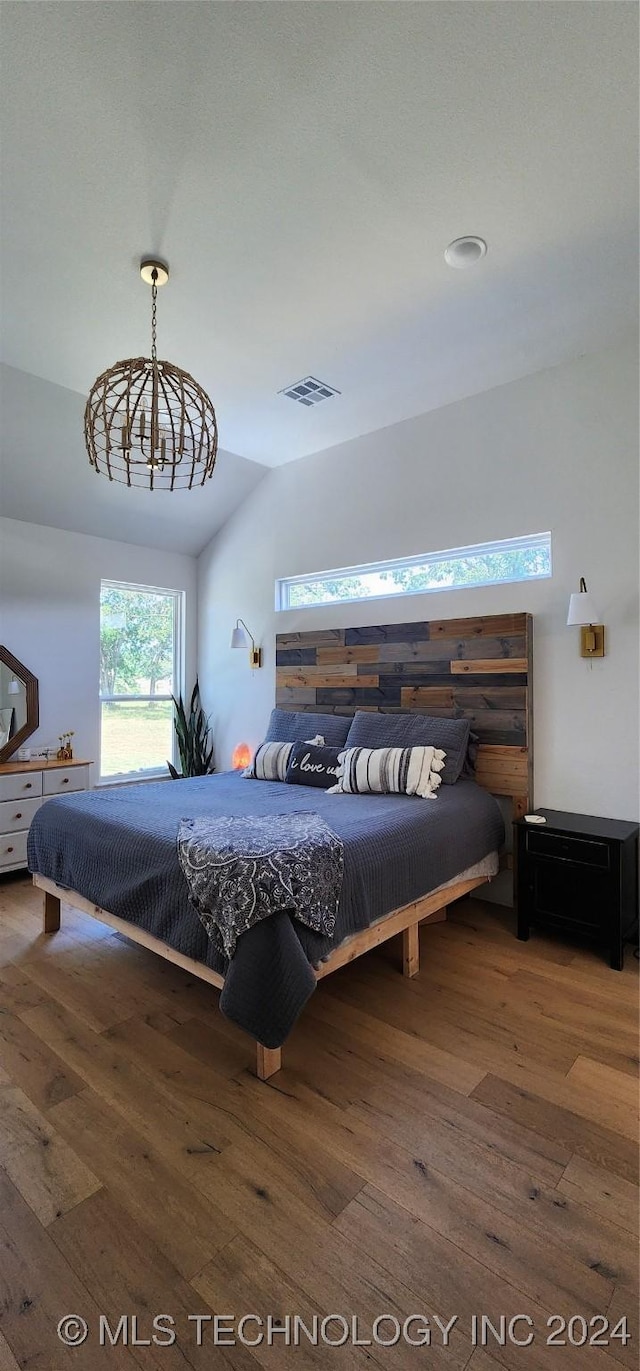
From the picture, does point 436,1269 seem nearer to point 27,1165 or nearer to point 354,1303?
point 354,1303

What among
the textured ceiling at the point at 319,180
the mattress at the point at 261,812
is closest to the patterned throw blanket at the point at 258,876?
the mattress at the point at 261,812

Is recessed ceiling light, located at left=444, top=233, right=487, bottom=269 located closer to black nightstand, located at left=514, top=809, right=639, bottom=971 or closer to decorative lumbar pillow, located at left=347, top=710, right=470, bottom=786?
decorative lumbar pillow, located at left=347, top=710, right=470, bottom=786

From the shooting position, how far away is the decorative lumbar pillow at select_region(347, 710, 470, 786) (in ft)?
10.3

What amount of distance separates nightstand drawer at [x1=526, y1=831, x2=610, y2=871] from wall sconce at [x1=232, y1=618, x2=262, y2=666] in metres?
2.63

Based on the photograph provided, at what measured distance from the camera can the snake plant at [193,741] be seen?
16.6ft

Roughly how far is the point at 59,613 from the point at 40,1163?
11.7 feet

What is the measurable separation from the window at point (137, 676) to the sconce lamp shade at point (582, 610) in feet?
11.5

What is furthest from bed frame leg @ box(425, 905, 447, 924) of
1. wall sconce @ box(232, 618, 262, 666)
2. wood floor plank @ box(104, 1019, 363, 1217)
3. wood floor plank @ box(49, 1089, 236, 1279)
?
wall sconce @ box(232, 618, 262, 666)

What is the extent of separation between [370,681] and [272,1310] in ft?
9.96

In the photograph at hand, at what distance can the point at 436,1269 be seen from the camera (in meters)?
1.25

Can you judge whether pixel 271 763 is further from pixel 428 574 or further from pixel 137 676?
pixel 137 676

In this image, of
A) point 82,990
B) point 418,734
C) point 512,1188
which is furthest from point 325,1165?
point 418,734

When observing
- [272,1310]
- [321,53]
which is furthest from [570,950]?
[321,53]

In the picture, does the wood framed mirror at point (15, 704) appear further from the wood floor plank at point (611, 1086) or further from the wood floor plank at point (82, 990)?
the wood floor plank at point (611, 1086)
